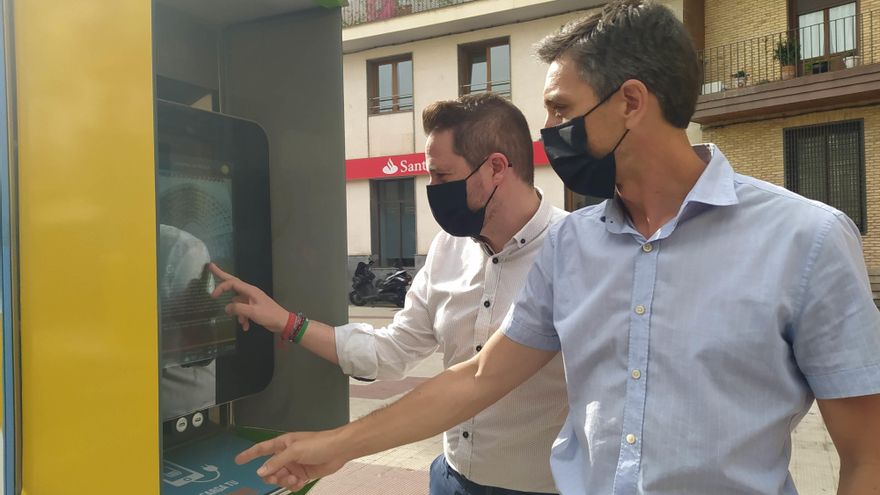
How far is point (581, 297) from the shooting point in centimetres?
143

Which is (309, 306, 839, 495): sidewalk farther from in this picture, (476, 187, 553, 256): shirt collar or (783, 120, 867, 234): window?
(783, 120, 867, 234): window

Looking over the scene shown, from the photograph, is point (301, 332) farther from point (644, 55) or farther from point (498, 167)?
point (644, 55)

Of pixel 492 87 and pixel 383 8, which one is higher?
pixel 383 8

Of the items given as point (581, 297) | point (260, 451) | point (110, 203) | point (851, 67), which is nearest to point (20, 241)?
point (110, 203)

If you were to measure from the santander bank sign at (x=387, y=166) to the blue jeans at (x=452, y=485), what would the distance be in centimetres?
1404

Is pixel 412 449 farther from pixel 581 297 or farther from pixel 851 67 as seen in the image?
pixel 851 67

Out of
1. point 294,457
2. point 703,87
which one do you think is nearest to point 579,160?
point 294,457

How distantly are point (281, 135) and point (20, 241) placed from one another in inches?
35.3

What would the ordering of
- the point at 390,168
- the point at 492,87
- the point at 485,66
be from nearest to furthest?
1. the point at 492,87
2. the point at 485,66
3. the point at 390,168

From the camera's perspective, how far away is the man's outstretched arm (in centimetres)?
157

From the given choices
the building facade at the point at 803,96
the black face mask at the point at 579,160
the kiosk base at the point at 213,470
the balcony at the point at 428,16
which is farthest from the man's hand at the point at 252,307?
the balcony at the point at 428,16

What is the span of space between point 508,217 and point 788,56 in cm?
1284

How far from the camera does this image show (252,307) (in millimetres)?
Answer: 1913

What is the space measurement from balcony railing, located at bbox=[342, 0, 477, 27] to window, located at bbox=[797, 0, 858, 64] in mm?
6955
